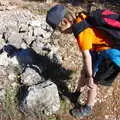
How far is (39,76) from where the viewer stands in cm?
521

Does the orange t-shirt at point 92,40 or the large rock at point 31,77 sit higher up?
the orange t-shirt at point 92,40

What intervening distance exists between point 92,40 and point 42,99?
0.85 metres

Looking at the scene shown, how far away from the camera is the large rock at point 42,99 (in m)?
4.77

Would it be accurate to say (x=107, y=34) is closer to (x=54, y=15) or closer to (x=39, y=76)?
(x=54, y=15)

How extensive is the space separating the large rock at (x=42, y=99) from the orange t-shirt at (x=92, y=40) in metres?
0.66

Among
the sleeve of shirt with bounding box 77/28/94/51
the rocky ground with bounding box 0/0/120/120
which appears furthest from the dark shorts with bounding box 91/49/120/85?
the rocky ground with bounding box 0/0/120/120

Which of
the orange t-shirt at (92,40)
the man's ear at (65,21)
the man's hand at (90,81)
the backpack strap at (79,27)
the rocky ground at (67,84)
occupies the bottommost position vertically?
the rocky ground at (67,84)

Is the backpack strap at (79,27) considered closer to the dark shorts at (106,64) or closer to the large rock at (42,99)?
the dark shorts at (106,64)

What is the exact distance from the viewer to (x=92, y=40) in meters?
4.46

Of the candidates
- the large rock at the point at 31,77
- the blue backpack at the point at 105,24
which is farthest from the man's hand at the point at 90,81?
the large rock at the point at 31,77

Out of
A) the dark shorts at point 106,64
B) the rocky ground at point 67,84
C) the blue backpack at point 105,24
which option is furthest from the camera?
the rocky ground at point 67,84

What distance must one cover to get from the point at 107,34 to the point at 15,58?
1506 mm

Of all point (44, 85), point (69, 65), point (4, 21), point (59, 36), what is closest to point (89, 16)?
point (44, 85)

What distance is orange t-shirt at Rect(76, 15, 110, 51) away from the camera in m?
4.36
